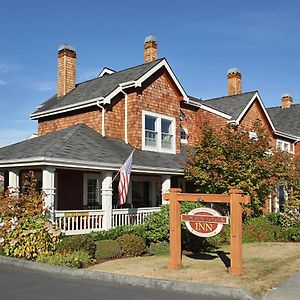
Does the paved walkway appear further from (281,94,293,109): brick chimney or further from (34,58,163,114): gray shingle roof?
(281,94,293,109): brick chimney

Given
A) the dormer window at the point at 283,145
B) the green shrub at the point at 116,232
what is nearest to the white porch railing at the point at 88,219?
the green shrub at the point at 116,232

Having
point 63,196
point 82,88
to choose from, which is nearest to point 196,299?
point 63,196

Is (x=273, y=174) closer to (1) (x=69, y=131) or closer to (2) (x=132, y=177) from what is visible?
(2) (x=132, y=177)

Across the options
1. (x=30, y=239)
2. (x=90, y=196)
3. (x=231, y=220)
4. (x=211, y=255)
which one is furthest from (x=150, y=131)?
(x=231, y=220)

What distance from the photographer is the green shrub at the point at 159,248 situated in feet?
45.5

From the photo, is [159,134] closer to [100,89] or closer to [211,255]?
[100,89]

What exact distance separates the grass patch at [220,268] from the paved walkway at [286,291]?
0.17 metres

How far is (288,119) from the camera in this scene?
38188 mm

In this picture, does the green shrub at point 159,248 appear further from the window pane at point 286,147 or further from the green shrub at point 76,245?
the window pane at point 286,147

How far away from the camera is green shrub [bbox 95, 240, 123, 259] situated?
42.4 ft

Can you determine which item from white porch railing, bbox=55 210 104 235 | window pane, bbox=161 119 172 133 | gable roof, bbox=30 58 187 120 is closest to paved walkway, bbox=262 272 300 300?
white porch railing, bbox=55 210 104 235

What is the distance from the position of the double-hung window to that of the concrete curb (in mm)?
11397

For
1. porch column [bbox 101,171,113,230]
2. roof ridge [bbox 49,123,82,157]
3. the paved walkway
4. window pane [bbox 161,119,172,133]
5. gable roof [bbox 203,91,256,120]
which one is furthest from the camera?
gable roof [bbox 203,91,256,120]

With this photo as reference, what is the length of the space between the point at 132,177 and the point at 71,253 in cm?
988
